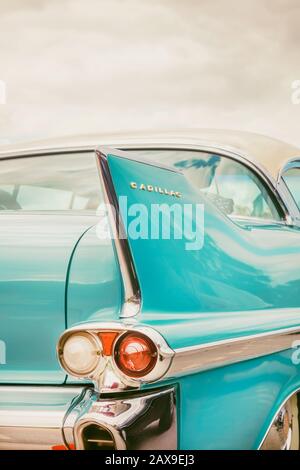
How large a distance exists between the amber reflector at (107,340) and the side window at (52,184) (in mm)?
1079

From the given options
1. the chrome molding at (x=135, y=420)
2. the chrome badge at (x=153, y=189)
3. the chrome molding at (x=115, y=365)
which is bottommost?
the chrome molding at (x=135, y=420)

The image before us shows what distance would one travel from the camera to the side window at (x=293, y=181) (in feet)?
8.99

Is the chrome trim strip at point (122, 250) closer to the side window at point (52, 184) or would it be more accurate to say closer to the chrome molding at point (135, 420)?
the chrome molding at point (135, 420)

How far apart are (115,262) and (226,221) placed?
405 millimetres

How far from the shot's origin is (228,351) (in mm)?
1609

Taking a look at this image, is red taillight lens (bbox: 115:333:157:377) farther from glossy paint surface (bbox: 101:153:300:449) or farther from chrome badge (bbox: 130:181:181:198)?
chrome badge (bbox: 130:181:181:198)

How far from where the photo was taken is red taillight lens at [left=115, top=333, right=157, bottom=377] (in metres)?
1.43

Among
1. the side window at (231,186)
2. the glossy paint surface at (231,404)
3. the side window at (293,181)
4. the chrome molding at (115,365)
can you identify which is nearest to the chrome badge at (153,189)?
the chrome molding at (115,365)

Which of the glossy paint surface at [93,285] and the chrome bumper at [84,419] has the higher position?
the glossy paint surface at [93,285]

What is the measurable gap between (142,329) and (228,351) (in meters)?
0.30

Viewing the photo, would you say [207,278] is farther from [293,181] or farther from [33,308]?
[293,181]

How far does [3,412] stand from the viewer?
1595 mm
